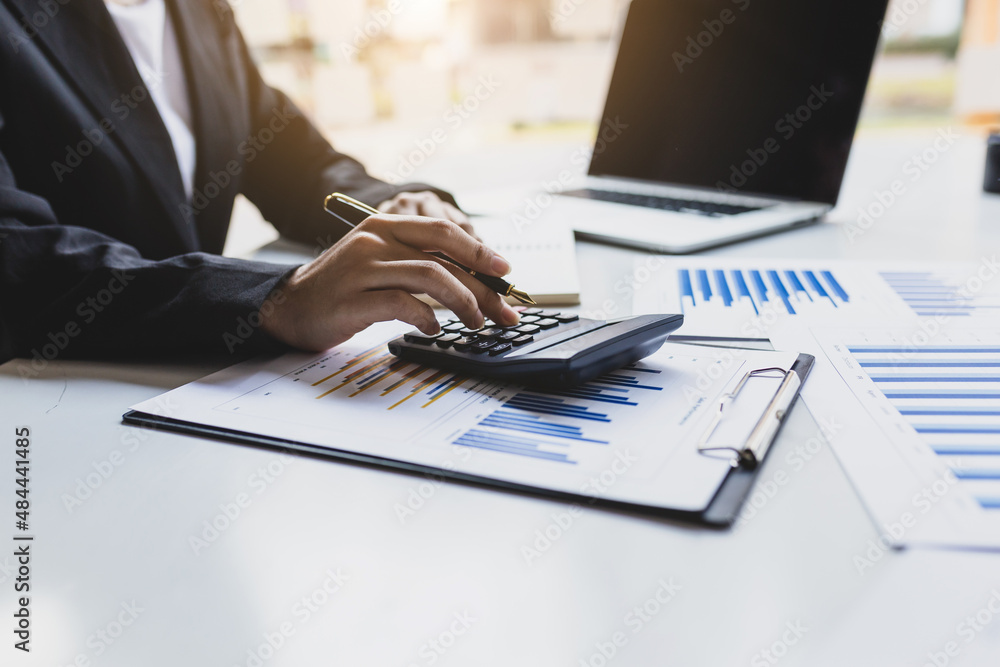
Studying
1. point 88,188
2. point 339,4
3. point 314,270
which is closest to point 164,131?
point 88,188

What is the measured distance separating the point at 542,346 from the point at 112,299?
0.37 m

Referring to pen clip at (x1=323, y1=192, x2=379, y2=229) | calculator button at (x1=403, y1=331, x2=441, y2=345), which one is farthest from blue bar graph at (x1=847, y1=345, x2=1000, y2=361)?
pen clip at (x1=323, y1=192, x2=379, y2=229)

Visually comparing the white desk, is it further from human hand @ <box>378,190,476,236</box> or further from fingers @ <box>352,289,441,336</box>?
human hand @ <box>378,190,476,236</box>

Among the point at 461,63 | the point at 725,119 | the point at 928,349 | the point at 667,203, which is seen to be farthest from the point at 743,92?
the point at 461,63

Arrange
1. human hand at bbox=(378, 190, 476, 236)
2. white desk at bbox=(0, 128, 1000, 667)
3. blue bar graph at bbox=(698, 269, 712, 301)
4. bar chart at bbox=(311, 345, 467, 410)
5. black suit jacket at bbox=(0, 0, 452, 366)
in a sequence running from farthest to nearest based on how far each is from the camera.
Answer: human hand at bbox=(378, 190, 476, 236), blue bar graph at bbox=(698, 269, 712, 301), black suit jacket at bbox=(0, 0, 452, 366), bar chart at bbox=(311, 345, 467, 410), white desk at bbox=(0, 128, 1000, 667)

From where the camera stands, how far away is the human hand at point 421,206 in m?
0.89

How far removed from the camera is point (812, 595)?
0.29 meters

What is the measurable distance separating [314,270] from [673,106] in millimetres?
766

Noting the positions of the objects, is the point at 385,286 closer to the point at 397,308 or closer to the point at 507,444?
the point at 397,308

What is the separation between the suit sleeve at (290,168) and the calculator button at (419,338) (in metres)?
0.52

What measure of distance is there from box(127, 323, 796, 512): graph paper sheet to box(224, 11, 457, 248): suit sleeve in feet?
1.77

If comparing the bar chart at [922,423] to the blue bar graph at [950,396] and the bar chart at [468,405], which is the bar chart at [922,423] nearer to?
the blue bar graph at [950,396]

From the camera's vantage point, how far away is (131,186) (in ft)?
2.93

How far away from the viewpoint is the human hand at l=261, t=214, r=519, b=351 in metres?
0.55
